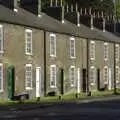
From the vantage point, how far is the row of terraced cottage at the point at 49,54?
144 ft

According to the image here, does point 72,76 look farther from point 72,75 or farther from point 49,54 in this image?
point 49,54

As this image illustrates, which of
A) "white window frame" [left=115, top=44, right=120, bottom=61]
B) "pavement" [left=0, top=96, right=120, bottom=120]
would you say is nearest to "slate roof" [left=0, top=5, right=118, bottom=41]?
"white window frame" [left=115, top=44, right=120, bottom=61]

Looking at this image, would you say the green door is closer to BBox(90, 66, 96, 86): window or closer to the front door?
the front door

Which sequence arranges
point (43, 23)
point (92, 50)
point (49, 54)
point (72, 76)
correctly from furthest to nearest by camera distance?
1. point (92, 50)
2. point (72, 76)
3. point (43, 23)
4. point (49, 54)

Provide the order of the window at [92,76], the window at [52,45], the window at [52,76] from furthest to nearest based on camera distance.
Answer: the window at [92,76] → the window at [52,45] → the window at [52,76]

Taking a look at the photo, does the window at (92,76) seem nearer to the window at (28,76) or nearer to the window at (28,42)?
the window at (28,76)

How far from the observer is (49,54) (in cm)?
5072

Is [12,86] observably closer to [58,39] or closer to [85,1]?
[58,39]

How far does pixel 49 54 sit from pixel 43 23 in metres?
3.00

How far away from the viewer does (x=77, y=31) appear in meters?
59.5

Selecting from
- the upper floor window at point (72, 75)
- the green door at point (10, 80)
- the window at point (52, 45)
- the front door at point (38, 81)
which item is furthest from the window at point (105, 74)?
the green door at point (10, 80)

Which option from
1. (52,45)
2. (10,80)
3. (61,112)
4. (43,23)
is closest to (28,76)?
(10,80)

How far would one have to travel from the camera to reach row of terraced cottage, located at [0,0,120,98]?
144 feet

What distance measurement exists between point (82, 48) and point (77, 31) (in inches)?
75.2
